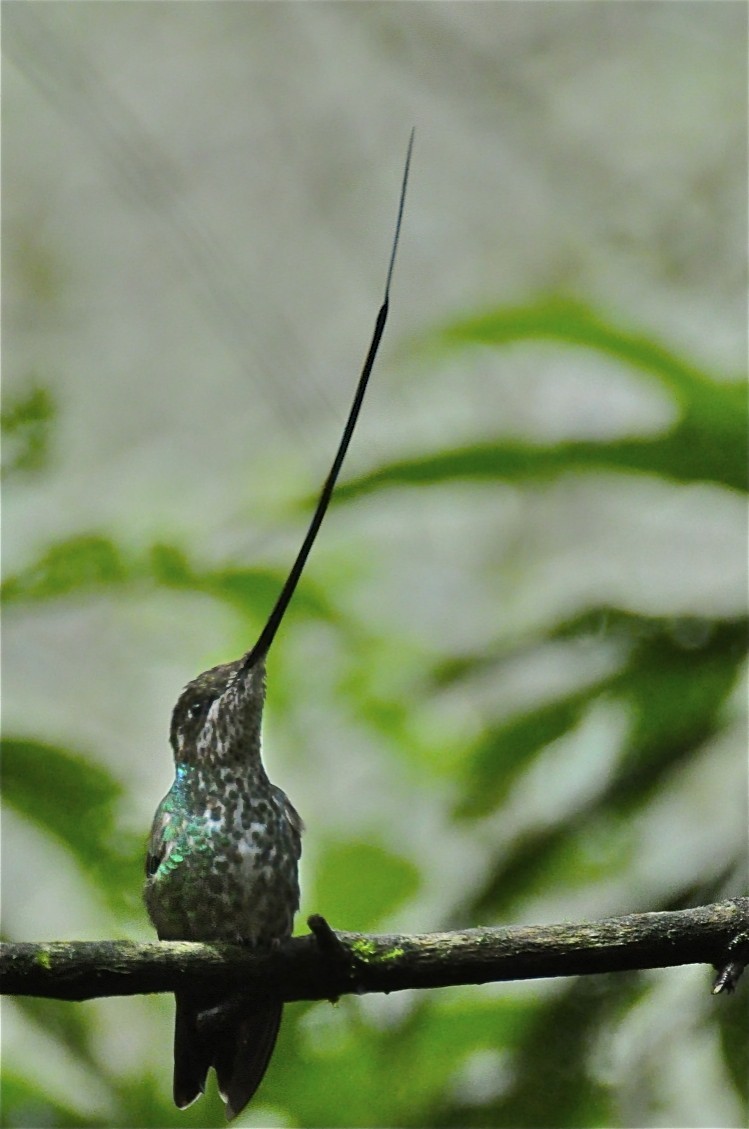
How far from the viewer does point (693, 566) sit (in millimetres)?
3131

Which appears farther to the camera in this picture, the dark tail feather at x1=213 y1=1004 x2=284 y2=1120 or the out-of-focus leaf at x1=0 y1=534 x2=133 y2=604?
the out-of-focus leaf at x1=0 y1=534 x2=133 y2=604

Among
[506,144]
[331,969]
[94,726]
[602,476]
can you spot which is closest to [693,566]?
[602,476]

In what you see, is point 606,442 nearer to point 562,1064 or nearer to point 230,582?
point 230,582

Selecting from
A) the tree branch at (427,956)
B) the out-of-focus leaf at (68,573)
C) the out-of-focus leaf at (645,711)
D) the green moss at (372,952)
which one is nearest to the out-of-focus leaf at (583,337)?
the out-of-focus leaf at (645,711)

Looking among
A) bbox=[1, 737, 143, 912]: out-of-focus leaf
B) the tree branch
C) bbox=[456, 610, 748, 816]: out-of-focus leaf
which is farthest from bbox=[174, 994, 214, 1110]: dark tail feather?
bbox=[456, 610, 748, 816]: out-of-focus leaf

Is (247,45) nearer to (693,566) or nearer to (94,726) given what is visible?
(94,726)

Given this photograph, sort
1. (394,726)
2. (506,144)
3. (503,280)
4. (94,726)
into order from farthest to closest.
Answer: (503,280) → (506,144) → (94,726) → (394,726)

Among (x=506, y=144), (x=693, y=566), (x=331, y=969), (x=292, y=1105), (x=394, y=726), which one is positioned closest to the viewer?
(x=331, y=969)

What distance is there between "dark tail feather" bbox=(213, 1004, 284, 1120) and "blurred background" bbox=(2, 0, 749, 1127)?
Result: 23cm

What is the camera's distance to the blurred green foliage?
212cm

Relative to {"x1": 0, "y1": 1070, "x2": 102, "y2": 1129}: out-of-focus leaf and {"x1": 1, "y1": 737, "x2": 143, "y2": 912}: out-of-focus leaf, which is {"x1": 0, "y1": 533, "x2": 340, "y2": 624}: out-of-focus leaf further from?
{"x1": 0, "y1": 1070, "x2": 102, "y2": 1129}: out-of-focus leaf

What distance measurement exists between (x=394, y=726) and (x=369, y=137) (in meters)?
3.72

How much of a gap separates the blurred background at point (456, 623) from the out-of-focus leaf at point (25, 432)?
0.5 inches

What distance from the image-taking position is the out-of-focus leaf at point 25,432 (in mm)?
3115
